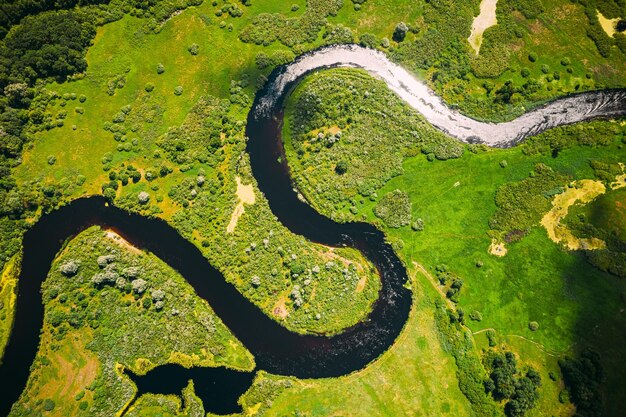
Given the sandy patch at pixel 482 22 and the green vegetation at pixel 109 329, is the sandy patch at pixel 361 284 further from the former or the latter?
the sandy patch at pixel 482 22

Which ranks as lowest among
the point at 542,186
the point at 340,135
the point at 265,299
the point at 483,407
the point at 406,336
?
the point at 483,407

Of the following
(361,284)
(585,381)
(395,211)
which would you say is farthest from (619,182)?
(361,284)

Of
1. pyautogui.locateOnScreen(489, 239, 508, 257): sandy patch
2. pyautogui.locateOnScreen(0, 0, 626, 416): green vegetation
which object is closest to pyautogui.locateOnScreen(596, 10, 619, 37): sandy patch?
pyautogui.locateOnScreen(0, 0, 626, 416): green vegetation

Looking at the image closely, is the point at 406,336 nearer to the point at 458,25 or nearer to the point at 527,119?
the point at 527,119

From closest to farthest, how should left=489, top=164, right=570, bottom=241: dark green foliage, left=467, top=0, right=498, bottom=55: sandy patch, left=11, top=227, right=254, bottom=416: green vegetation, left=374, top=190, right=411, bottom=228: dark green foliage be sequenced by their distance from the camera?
left=11, top=227, right=254, bottom=416: green vegetation → left=489, top=164, right=570, bottom=241: dark green foliage → left=374, top=190, right=411, bottom=228: dark green foliage → left=467, top=0, right=498, bottom=55: sandy patch

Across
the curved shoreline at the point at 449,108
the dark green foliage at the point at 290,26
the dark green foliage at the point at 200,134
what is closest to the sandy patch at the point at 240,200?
the dark green foliage at the point at 200,134

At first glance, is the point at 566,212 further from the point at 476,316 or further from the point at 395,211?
the point at 395,211

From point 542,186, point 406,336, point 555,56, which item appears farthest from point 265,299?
point 555,56

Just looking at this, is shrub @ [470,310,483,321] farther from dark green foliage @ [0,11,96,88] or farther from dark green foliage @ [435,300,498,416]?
dark green foliage @ [0,11,96,88]
